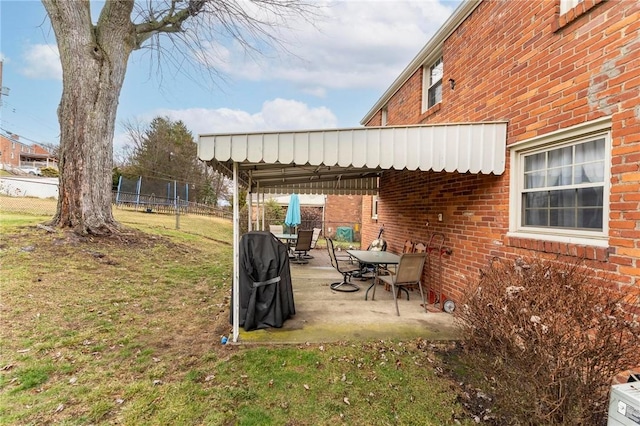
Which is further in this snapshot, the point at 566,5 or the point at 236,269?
the point at 236,269

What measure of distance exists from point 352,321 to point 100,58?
26.9 feet

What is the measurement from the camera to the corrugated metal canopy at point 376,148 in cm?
355

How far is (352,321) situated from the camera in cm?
449

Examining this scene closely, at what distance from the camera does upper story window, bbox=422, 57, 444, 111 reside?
20.5 ft

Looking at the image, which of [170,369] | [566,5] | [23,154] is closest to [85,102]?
[170,369]

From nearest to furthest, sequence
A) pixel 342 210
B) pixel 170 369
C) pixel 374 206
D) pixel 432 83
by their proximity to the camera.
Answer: pixel 170 369
pixel 432 83
pixel 374 206
pixel 342 210

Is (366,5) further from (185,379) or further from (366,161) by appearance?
(185,379)

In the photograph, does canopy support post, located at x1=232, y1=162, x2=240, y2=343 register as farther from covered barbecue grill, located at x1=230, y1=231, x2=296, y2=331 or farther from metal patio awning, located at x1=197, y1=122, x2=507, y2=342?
covered barbecue grill, located at x1=230, y1=231, x2=296, y2=331

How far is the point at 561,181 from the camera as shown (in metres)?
3.42

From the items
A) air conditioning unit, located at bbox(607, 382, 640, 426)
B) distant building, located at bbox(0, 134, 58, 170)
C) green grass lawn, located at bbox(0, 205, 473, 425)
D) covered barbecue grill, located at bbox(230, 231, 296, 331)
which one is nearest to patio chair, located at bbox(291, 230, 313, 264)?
green grass lawn, located at bbox(0, 205, 473, 425)

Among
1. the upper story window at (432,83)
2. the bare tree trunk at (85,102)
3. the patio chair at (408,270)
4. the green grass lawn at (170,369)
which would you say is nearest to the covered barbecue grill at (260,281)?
the green grass lawn at (170,369)

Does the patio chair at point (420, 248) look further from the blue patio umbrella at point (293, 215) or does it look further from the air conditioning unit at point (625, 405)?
the blue patio umbrella at point (293, 215)

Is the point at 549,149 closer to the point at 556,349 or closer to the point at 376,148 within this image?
the point at 376,148

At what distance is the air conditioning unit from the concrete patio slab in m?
2.15
